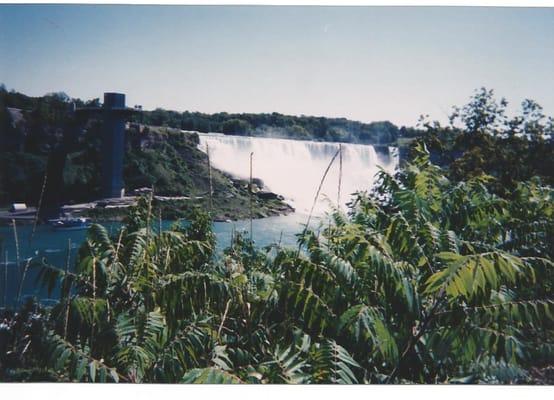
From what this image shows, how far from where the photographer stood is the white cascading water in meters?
3.72

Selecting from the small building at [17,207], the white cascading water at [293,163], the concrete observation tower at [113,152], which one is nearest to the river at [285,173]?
the white cascading water at [293,163]

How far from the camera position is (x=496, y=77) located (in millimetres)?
3656

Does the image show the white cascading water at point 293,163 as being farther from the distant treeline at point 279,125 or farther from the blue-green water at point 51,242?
the blue-green water at point 51,242

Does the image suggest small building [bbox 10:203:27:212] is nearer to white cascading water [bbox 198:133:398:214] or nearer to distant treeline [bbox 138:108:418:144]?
distant treeline [bbox 138:108:418:144]

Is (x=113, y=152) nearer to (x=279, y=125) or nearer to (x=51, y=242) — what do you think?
(x=51, y=242)

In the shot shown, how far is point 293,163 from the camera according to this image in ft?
12.2

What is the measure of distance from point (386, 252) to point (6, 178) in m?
2.68

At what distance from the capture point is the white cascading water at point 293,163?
372cm

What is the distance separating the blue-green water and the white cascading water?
0.21 m

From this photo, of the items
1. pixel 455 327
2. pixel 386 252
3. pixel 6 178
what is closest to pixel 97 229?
pixel 6 178

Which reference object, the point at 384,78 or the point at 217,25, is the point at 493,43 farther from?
the point at 217,25

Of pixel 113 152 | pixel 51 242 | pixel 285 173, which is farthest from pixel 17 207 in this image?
pixel 285 173

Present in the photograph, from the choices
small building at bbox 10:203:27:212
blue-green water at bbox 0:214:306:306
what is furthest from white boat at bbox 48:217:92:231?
small building at bbox 10:203:27:212

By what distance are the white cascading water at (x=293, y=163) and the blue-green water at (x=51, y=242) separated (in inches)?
8.4
